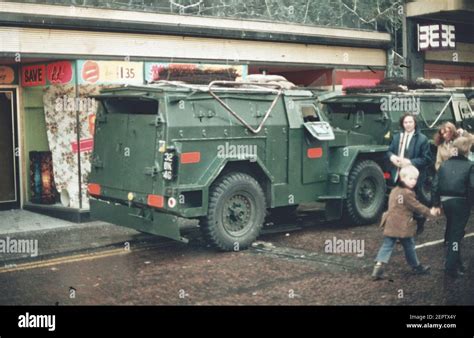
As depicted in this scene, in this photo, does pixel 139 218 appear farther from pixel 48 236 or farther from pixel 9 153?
pixel 9 153

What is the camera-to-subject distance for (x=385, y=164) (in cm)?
1249

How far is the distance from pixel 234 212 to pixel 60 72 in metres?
4.76

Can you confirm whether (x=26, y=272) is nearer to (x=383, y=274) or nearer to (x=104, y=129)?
(x=104, y=129)

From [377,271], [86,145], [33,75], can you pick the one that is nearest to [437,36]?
[86,145]

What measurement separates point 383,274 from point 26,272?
450cm

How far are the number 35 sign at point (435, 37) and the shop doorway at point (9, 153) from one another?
1133cm

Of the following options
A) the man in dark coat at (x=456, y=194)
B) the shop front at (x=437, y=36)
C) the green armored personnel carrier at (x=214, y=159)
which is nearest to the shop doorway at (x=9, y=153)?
the green armored personnel carrier at (x=214, y=159)

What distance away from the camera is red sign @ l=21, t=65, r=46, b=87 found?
43.0 ft

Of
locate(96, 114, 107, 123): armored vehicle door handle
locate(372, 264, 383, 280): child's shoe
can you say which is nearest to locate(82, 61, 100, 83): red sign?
locate(96, 114, 107, 123): armored vehicle door handle

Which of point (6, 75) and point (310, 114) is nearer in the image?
A: point (310, 114)

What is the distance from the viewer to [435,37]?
19.5 m
